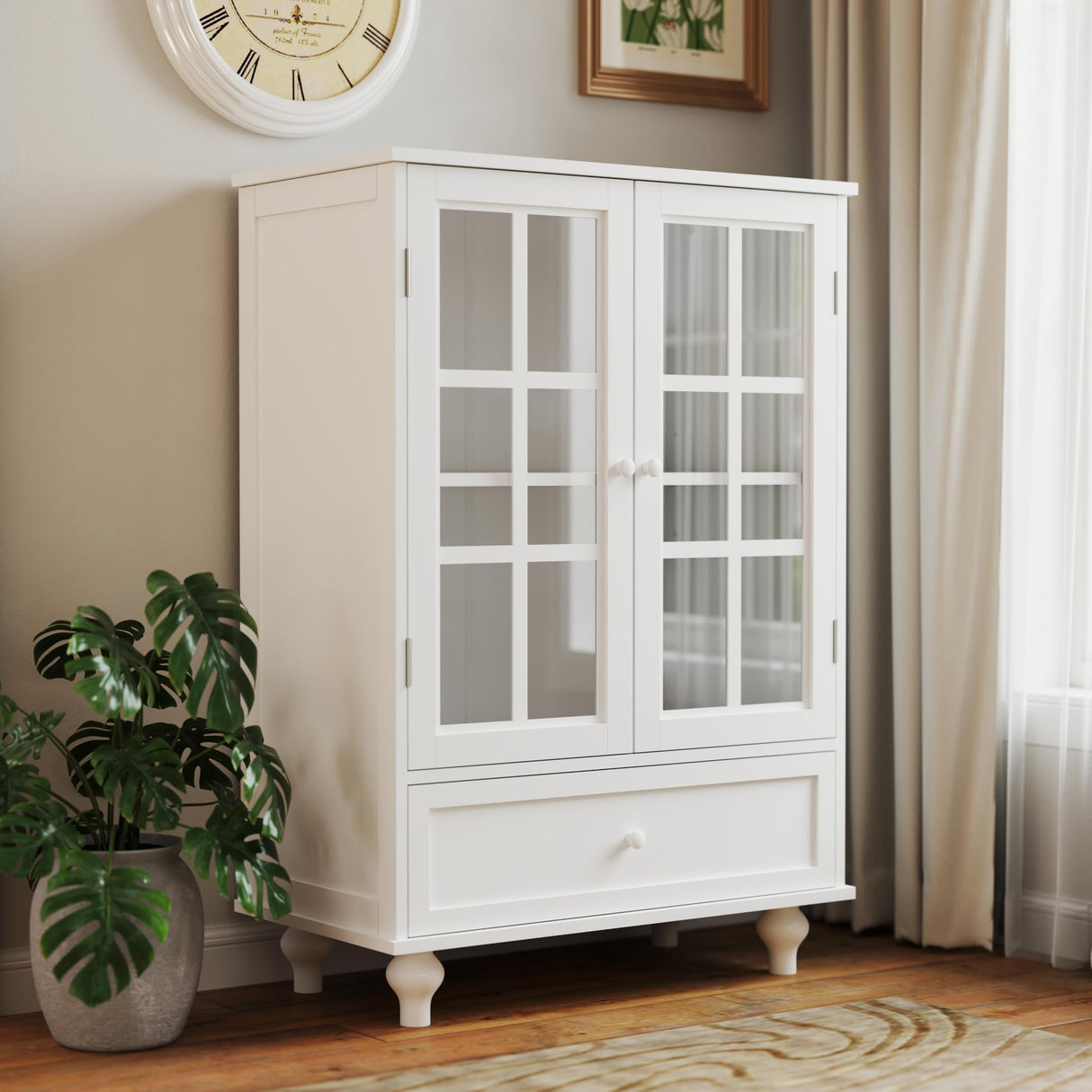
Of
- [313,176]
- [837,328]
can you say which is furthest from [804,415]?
[313,176]

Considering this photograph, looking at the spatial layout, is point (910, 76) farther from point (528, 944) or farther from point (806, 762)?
point (528, 944)

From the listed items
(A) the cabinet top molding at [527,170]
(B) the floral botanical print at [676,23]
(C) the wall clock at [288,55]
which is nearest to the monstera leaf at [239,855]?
(A) the cabinet top molding at [527,170]

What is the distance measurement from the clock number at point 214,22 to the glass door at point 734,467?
87cm

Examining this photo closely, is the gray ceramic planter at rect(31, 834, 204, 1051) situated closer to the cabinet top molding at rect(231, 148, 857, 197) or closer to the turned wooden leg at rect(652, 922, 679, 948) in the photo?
the turned wooden leg at rect(652, 922, 679, 948)

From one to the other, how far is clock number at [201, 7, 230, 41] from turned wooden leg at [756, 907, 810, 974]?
→ 1996 millimetres

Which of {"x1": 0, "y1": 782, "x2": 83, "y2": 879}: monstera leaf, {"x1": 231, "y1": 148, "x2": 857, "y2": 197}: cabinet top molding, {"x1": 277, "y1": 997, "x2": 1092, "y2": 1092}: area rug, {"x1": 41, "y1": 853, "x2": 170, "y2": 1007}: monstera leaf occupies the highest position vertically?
{"x1": 231, "y1": 148, "x2": 857, "y2": 197}: cabinet top molding

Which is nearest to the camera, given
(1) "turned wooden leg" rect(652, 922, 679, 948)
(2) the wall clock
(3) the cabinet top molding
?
(3) the cabinet top molding

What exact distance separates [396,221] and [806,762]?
1291 millimetres

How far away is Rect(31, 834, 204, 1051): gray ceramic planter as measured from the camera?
2639mm

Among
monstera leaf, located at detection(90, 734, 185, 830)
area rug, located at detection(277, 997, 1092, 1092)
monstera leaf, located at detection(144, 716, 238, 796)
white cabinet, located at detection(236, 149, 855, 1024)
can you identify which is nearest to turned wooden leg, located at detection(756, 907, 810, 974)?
white cabinet, located at detection(236, 149, 855, 1024)

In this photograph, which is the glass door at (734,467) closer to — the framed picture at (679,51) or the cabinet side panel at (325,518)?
the cabinet side panel at (325,518)

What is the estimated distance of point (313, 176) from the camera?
9.44 feet

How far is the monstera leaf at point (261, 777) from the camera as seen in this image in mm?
2674

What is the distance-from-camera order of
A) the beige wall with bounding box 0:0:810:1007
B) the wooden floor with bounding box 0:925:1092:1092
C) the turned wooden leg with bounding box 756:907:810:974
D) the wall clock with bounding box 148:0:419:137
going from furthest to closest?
the turned wooden leg with bounding box 756:907:810:974
the wall clock with bounding box 148:0:419:137
the beige wall with bounding box 0:0:810:1007
the wooden floor with bounding box 0:925:1092:1092
